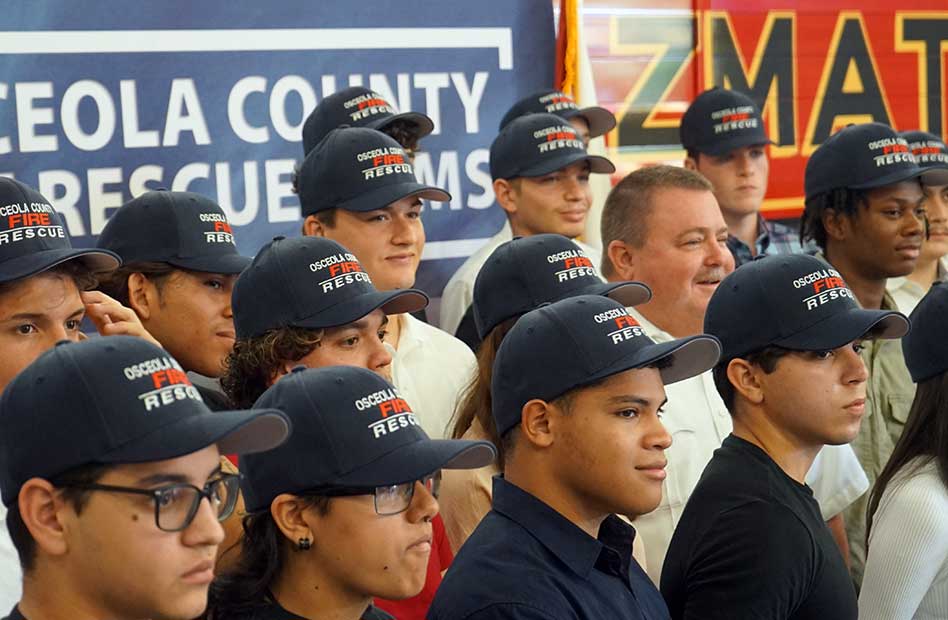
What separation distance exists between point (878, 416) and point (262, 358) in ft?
7.39

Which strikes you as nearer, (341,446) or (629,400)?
(341,446)

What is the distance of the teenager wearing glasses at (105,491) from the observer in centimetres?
199

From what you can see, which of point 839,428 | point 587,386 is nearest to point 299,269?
point 587,386

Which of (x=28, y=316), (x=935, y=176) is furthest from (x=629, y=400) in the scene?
(x=935, y=176)

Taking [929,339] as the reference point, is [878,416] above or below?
below

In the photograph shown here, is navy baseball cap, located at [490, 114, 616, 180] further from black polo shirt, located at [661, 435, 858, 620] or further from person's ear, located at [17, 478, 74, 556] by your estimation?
person's ear, located at [17, 478, 74, 556]

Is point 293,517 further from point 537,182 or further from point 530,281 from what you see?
point 537,182

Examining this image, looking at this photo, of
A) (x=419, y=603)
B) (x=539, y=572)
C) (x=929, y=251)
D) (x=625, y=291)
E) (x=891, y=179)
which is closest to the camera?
(x=539, y=572)

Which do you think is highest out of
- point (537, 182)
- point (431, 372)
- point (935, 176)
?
point (537, 182)

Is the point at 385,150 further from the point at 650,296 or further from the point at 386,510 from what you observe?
the point at 386,510

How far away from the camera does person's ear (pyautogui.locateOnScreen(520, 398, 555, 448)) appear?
9.08 ft

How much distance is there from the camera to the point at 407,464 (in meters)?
2.43

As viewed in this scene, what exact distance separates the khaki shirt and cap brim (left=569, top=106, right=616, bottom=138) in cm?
151

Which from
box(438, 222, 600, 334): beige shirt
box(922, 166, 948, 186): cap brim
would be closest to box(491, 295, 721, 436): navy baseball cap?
box(438, 222, 600, 334): beige shirt
